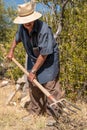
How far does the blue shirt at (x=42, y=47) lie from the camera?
6.54 metres

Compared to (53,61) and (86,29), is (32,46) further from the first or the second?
(86,29)

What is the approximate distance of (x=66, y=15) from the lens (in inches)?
400

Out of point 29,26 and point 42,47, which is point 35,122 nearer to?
point 42,47

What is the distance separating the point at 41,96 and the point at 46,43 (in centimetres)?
110

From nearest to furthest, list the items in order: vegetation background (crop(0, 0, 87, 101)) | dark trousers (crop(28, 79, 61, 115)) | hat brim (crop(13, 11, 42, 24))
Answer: hat brim (crop(13, 11, 42, 24)) < dark trousers (crop(28, 79, 61, 115)) < vegetation background (crop(0, 0, 87, 101))

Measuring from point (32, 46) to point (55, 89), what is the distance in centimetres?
79

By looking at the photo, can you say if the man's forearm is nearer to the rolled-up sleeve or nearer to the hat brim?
the rolled-up sleeve

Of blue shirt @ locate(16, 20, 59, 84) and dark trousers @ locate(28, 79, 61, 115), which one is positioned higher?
blue shirt @ locate(16, 20, 59, 84)

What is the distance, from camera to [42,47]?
6.51 m

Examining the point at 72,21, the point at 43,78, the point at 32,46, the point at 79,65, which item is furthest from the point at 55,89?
the point at 72,21

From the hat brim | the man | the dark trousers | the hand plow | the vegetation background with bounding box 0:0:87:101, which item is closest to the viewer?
the hand plow

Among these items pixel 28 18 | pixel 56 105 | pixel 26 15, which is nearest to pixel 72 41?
pixel 26 15

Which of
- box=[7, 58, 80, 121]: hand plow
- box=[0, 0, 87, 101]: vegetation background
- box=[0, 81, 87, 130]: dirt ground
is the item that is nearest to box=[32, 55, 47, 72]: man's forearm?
box=[7, 58, 80, 121]: hand plow

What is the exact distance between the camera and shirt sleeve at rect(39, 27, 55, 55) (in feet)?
21.3
